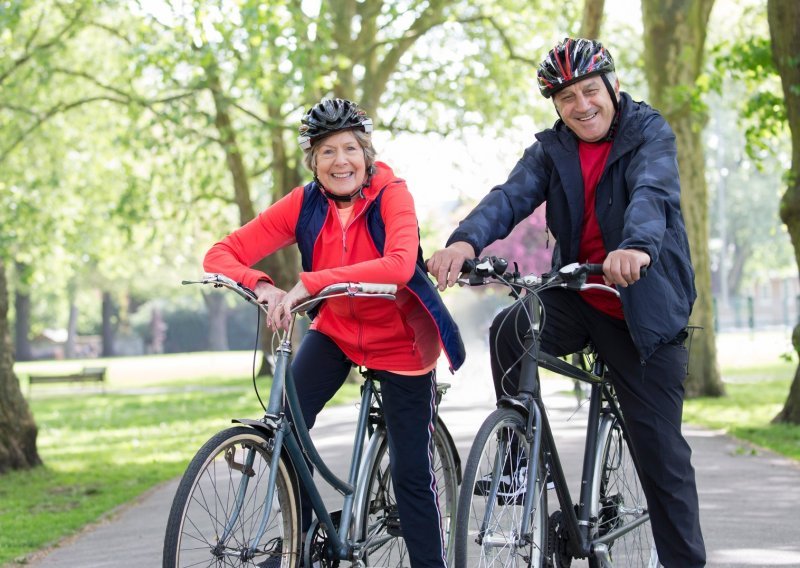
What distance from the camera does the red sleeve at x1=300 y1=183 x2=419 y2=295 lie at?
420 cm

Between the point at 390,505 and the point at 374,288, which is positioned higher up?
the point at 374,288

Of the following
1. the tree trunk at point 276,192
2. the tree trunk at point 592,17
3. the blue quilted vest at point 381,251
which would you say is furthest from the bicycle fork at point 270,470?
the tree trunk at point 276,192

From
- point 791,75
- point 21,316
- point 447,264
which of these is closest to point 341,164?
point 447,264

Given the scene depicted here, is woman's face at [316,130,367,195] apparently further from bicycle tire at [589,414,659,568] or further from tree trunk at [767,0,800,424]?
tree trunk at [767,0,800,424]

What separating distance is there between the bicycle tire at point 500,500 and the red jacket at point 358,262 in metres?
0.56

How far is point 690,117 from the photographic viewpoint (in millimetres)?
16812

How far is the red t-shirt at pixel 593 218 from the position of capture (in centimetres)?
455

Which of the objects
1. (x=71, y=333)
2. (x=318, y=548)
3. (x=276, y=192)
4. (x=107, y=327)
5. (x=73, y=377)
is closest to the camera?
(x=318, y=548)

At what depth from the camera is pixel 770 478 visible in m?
8.85

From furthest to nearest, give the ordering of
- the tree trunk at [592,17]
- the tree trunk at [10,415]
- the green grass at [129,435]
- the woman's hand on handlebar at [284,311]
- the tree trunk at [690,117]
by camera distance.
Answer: the tree trunk at [592,17] → the tree trunk at [690,117] → the tree trunk at [10,415] → the green grass at [129,435] → the woman's hand on handlebar at [284,311]

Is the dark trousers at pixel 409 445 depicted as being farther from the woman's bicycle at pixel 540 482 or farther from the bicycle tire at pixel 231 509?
the bicycle tire at pixel 231 509

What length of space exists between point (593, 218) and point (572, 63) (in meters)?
0.56

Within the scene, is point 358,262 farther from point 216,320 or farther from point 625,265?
point 216,320

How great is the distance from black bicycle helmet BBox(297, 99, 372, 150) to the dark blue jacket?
53cm
